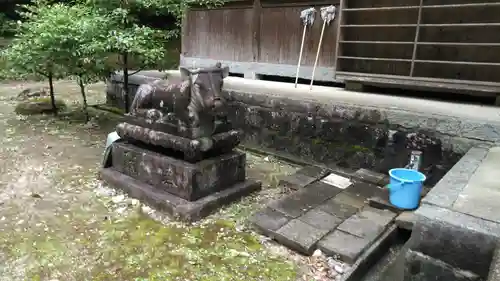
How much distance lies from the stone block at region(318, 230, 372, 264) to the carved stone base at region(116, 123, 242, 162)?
1507 millimetres

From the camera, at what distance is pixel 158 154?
12.8ft

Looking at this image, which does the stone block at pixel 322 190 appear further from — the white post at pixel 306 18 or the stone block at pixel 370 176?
the white post at pixel 306 18

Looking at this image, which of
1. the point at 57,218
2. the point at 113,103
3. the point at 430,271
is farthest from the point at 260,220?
the point at 113,103

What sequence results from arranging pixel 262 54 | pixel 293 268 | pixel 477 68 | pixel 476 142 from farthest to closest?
pixel 262 54 → pixel 477 68 → pixel 476 142 → pixel 293 268

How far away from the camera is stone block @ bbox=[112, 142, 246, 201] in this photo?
3.56 metres

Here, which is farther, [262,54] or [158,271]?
[262,54]

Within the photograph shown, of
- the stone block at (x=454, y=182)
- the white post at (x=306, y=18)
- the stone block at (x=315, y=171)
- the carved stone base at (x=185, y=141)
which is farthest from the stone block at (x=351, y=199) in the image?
the white post at (x=306, y=18)

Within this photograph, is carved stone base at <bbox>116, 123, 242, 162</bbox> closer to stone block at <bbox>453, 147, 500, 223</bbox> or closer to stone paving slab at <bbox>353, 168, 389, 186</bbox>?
stone paving slab at <bbox>353, 168, 389, 186</bbox>

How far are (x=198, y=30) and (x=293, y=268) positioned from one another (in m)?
7.27

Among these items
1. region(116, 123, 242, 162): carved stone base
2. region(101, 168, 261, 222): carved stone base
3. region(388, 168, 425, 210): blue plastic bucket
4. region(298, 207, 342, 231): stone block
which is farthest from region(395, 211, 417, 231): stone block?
region(116, 123, 242, 162): carved stone base

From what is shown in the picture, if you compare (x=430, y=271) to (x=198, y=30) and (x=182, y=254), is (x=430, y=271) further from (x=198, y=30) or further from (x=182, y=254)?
(x=198, y=30)

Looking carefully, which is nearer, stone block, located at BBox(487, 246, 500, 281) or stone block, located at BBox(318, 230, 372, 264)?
stone block, located at BBox(487, 246, 500, 281)

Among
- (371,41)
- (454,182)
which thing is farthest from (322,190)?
(371,41)

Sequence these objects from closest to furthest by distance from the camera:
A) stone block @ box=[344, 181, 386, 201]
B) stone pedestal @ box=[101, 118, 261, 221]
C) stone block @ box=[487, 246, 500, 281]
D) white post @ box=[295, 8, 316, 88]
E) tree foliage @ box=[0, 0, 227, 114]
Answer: stone block @ box=[487, 246, 500, 281]
stone pedestal @ box=[101, 118, 261, 221]
stone block @ box=[344, 181, 386, 201]
tree foliage @ box=[0, 0, 227, 114]
white post @ box=[295, 8, 316, 88]
